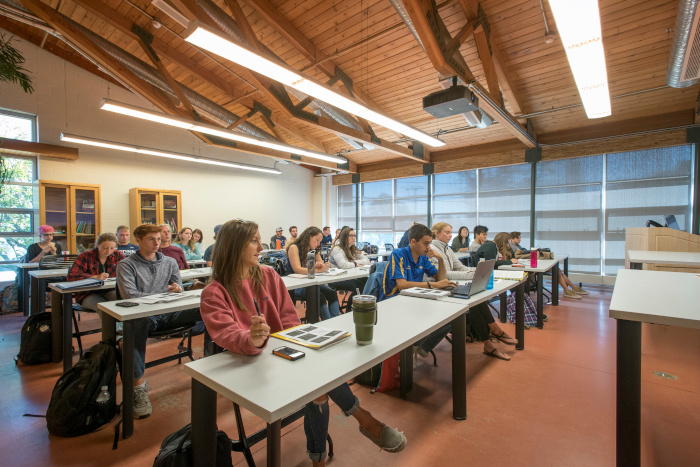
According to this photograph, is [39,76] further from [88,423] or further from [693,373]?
[693,373]

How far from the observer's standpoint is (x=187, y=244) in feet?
19.5

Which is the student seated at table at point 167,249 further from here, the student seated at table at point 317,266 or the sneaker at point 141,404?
the sneaker at point 141,404

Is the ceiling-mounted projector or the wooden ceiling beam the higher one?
the wooden ceiling beam

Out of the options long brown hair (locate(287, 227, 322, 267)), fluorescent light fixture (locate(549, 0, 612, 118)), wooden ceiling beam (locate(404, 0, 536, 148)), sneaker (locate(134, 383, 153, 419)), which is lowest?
sneaker (locate(134, 383, 153, 419))

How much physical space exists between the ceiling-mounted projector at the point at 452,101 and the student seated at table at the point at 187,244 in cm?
439

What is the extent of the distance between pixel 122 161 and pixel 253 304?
7.43 meters

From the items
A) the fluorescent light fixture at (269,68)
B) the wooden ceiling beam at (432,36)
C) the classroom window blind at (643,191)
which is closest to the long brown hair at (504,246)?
the wooden ceiling beam at (432,36)

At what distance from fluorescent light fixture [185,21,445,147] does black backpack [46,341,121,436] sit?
236cm

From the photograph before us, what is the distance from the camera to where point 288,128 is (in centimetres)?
810

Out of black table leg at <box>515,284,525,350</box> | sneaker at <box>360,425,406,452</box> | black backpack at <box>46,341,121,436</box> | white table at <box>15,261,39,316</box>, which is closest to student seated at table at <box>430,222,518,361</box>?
black table leg at <box>515,284,525,350</box>

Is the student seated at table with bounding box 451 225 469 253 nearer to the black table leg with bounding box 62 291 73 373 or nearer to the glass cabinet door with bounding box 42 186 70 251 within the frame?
the black table leg with bounding box 62 291 73 373

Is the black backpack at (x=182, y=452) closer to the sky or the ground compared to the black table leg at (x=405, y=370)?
closer to the sky

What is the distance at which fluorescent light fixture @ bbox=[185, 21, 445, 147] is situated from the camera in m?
2.59

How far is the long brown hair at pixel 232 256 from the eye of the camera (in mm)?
1443
